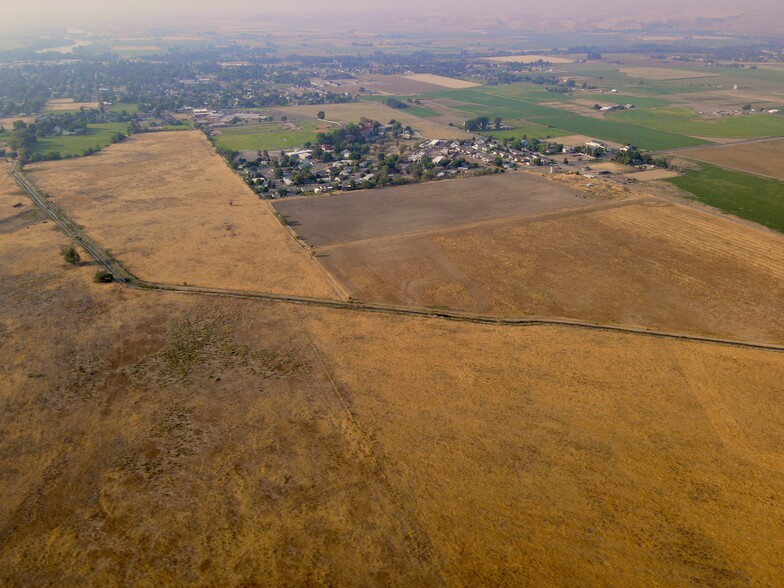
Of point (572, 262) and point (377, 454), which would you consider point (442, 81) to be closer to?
point (572, 262)

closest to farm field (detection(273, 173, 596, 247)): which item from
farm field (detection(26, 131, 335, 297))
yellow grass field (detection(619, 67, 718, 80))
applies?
farm field (detection(26, 131, 335, 297))

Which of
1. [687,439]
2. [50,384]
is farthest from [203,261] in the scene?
[687,439]

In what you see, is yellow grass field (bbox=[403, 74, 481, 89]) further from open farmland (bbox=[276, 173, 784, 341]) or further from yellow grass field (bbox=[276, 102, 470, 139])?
open farmland (bbox=[276, 173, 784, 341])

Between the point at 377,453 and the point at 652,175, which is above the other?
the point at 652,175

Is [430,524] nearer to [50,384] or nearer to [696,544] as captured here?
[696,544]

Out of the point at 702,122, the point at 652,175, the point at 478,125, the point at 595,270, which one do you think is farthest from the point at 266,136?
the point at 702,122

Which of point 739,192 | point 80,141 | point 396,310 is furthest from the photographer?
point 80,141

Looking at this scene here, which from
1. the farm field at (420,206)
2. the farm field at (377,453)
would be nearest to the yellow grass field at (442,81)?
the farm field at (420,206)
